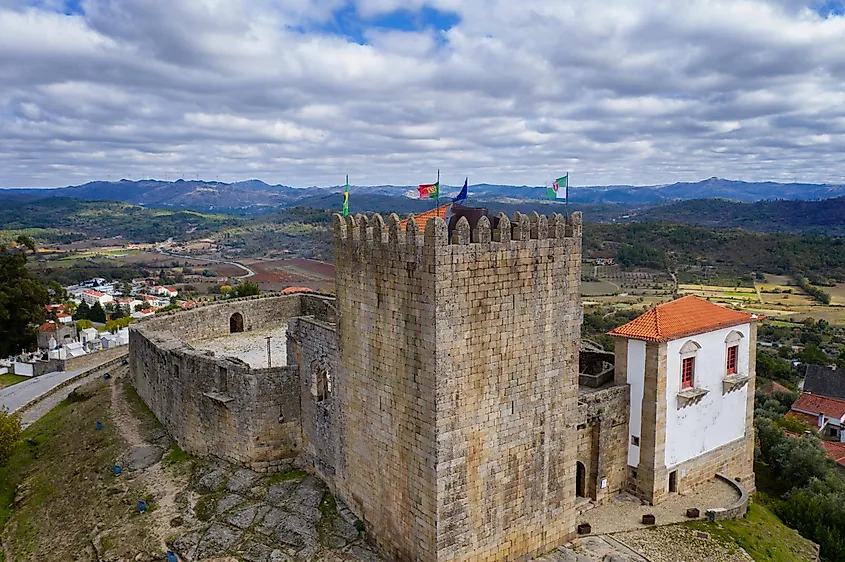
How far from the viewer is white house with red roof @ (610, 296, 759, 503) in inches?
650

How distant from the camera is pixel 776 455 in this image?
23.2 m

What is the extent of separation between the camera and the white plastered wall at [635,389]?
16.6m

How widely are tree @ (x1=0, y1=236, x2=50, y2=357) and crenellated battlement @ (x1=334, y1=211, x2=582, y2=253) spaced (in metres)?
36.0

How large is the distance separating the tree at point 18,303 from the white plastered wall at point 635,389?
39109 millimetres

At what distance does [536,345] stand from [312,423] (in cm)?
677

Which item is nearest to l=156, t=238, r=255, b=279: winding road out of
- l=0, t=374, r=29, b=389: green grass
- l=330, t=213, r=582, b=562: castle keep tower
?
l=0, t=374, r=29, b=389: green grass

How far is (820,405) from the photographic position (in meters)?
34.6

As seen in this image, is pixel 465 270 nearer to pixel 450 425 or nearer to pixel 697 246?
pixel 450 425

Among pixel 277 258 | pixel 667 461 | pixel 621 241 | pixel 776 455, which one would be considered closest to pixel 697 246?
pixel 621 241

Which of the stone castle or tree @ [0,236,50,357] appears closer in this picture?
the stone castle

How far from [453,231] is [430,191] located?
2415 millimetres

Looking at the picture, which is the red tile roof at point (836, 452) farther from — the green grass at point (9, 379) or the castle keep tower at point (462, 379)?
the green grass at point (9, 379)

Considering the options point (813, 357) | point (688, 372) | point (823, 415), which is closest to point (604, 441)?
point (688, 372)

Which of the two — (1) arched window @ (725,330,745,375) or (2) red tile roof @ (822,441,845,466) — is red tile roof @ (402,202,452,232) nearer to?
(1) arched window @ (725,330,745,375)
